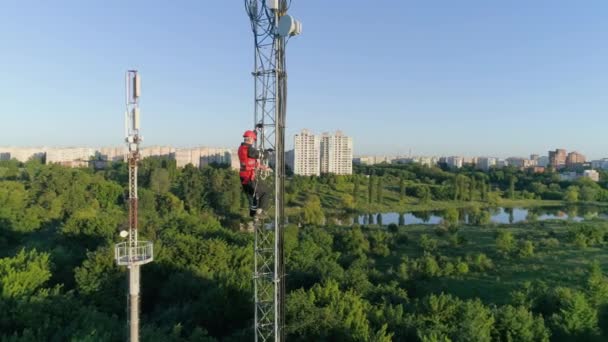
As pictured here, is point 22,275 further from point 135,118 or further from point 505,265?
point 505,265

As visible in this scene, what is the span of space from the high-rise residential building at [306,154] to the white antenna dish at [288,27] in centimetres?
6032

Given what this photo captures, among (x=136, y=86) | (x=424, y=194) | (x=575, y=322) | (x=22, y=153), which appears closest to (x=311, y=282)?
→ (x=575, y=322)

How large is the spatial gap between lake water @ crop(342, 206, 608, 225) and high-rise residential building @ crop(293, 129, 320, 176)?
950 inches

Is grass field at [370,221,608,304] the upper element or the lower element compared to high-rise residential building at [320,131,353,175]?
lower

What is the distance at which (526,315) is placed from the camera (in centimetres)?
943

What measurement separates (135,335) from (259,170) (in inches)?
107

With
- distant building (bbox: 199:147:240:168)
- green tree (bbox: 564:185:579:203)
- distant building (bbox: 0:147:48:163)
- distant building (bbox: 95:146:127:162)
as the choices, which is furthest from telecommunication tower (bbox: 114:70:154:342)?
distant building (bbox: 95:146:127:162)

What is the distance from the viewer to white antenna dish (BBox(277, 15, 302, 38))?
5562 mm

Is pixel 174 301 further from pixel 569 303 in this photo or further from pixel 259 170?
pixel 569 303

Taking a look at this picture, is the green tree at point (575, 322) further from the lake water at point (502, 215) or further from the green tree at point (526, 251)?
the lake water at point (502, 215)

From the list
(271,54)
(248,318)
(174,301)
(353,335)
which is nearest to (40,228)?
(174,301)

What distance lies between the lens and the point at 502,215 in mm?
45219

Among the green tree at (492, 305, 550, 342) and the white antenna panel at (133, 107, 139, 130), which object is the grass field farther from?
the white antenna panel at (133, 107, 139, 130)

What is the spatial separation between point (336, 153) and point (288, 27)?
68.9 metres
